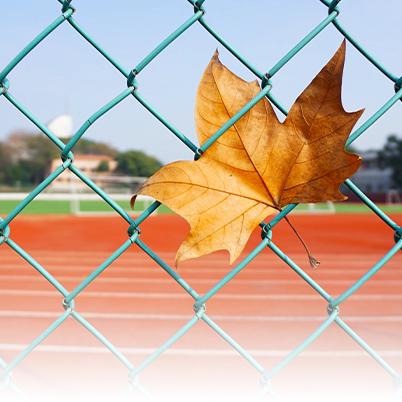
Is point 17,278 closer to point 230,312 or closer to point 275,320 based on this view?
point 230,312

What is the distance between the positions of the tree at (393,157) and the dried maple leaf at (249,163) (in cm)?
4765

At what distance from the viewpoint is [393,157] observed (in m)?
46.2

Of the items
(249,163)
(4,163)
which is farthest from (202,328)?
(4,163)

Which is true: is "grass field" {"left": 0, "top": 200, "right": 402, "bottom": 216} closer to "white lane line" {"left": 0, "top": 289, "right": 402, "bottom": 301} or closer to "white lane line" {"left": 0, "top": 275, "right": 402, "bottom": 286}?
"white lane line" {"left": 0, "top": 275, "right": 402, "bottom": 286}

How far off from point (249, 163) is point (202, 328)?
140 inches

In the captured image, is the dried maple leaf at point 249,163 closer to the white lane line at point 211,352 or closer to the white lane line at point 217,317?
the white lane line at point 211,352

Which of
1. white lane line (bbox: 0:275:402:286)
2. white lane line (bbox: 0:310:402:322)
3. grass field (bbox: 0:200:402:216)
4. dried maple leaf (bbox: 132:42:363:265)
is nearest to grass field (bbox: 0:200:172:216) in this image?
grass field (bbox: 0:200:402:216)

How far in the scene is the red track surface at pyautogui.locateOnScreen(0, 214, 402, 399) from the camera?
8.91 ft

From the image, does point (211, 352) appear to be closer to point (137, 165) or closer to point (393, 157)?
point (137, 165)

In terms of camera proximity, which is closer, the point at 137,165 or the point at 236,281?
the point at 236,281

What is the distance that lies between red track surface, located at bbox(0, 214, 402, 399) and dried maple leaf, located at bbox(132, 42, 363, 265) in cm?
54

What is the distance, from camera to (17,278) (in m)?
6.58

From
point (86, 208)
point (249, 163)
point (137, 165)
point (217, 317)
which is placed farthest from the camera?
point (137, 165)

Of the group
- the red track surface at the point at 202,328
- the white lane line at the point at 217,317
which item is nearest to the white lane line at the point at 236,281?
the red track surface at the point at 202,328
